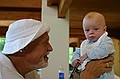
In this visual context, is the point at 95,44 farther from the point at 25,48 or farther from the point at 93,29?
the point at 25,48

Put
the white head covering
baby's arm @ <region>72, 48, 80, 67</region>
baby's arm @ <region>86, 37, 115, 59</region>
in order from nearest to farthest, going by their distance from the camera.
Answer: the white head covering → baby's arm @ <region>86, 37, 115, 59</region> → baby's arm @ <region>72, 48, 80, 67</region>

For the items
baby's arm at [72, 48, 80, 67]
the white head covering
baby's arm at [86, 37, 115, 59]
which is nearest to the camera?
the white head covering

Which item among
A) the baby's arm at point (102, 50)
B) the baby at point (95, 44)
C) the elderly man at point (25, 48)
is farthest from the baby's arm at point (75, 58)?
the elderly man at point (25, 48)

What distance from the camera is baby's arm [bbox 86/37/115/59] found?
1964 mm

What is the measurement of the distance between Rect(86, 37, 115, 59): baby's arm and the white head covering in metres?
0.59

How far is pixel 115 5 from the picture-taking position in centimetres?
415

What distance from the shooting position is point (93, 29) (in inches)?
80.3

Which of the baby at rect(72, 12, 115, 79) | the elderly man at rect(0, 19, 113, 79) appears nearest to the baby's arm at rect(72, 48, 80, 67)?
the baby at rect(72, 12, 115, 79)

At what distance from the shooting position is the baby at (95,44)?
1981 millimetres

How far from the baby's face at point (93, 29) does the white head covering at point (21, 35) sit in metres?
0.60

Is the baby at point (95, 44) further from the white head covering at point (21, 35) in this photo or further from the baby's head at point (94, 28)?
the white head covering at point (21, 35)

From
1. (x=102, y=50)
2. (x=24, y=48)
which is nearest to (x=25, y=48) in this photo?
(x=24, y=48)

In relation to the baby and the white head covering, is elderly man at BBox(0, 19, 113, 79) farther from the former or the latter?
the baby

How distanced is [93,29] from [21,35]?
0.72 m
